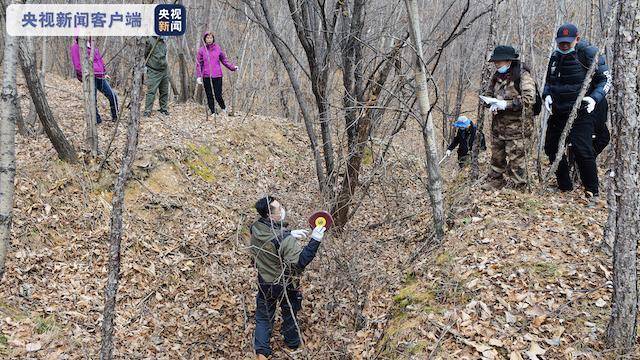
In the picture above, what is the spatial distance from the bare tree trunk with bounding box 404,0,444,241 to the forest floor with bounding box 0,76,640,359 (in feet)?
1.13

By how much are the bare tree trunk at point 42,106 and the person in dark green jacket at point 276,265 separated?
146 inches

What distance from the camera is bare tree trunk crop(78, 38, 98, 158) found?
746 centimetres

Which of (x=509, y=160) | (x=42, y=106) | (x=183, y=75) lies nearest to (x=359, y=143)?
(x=509, y=160)

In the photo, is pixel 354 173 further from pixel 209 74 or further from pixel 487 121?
pixel 487 121

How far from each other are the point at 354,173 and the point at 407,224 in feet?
3.85

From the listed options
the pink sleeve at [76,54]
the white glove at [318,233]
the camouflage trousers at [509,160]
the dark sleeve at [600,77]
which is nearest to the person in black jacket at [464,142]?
the camouflage trousers at [509,160]

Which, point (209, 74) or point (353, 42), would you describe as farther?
point (209, 74)

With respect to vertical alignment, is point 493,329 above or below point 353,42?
below

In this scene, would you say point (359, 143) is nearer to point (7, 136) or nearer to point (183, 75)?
point (7, 136)

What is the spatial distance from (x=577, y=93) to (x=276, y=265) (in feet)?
14.2

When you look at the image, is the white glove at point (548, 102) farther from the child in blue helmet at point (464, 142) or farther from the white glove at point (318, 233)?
the white glove at point (318, 233)

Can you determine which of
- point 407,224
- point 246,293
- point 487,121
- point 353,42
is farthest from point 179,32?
point 487,121

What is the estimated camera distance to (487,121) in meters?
17.6

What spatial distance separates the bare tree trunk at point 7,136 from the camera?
→ 490cm
